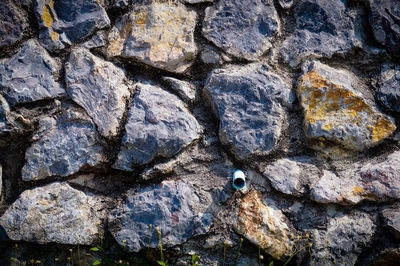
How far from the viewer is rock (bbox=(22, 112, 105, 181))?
1.79 meters

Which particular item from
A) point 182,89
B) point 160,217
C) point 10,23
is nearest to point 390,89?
point 182,89

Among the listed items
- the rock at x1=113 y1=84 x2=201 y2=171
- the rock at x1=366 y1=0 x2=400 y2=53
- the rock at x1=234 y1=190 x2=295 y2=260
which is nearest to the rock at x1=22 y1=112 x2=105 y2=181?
the rock at x1=113 y1=84 x2=201 y2=171

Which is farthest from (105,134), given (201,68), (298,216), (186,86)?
(298,216)

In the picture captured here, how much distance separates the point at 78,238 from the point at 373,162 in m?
1.70

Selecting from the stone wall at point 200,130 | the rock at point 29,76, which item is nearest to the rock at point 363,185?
the stone wall at point 200,130

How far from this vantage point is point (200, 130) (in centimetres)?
189

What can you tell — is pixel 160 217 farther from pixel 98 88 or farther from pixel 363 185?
pixel 363 185

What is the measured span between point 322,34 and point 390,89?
1.68 ft

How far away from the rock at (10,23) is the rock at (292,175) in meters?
A: 1.65

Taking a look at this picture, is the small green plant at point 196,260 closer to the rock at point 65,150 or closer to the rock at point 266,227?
the rock at point 266,227

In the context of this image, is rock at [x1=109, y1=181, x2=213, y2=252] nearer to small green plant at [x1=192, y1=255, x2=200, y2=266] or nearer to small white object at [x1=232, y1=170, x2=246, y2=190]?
small green plant at [x1=192, y1=255, x2=200, y2=266]

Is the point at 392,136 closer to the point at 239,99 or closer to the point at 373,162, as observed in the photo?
the point at 373,162

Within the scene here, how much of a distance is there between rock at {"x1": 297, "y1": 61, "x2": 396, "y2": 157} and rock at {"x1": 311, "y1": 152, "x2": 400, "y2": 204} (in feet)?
0.44

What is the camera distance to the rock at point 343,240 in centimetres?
169
